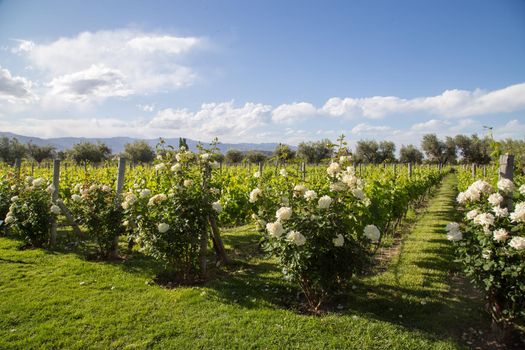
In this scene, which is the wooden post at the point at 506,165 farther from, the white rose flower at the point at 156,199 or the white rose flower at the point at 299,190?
the white rose flower at the point at 156,199

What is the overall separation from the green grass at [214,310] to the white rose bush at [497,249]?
598mm

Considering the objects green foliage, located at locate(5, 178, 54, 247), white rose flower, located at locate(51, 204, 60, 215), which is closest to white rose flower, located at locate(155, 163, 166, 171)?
white rose flower, located at locate(51, 204, 60, 215)

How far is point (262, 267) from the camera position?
5.45 m

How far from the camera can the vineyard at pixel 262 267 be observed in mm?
3225

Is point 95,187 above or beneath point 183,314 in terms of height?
above

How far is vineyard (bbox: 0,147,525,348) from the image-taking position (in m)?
3.22

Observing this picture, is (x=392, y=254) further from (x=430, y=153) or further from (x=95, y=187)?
(x=430, y=153)

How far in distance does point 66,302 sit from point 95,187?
2.16m

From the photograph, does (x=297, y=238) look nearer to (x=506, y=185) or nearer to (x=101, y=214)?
(x=506, y=185)

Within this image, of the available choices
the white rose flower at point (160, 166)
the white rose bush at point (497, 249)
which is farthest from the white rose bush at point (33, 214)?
the white rose bush at point (497, 249)

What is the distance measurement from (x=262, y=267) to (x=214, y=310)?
1671mm

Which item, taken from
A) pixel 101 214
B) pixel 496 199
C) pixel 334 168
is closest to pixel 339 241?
pixel 334 168

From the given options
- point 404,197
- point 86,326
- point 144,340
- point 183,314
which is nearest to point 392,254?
point 404,197

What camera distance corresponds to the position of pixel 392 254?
6391mm
